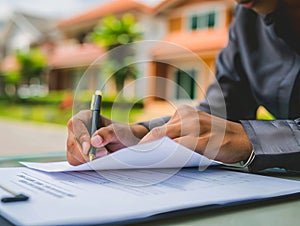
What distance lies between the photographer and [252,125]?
0.51 metres

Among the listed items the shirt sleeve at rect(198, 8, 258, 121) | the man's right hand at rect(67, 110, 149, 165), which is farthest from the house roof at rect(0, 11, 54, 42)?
the man's right hand at rect(67, 110, 149, 165)

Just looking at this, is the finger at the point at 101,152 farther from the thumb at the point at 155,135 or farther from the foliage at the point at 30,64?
the foliage at the point at 30,64

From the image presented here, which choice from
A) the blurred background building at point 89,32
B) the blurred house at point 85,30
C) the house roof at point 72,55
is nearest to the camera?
the blurred background building at point 89,32

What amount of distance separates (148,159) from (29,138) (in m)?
5.36

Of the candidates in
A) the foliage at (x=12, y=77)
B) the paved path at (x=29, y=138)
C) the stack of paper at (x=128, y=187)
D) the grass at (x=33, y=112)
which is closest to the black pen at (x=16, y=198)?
the stack of paper at (x=128, y=187)

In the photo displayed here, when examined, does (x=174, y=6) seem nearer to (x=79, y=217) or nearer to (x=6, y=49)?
(x=6, y=49)

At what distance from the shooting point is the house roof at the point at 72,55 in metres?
10.2

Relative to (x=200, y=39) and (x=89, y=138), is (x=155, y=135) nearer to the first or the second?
(x=89, y=138)

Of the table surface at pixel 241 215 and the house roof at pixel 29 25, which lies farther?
the house roof at pixel 29 25

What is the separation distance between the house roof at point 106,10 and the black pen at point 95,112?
27.2 feet

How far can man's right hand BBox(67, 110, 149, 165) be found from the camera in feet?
1.62

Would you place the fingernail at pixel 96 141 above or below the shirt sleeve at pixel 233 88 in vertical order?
below

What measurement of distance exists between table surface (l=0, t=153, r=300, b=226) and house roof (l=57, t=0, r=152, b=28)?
27.7 ft

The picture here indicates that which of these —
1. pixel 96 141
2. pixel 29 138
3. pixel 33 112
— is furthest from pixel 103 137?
pixel 33 112
